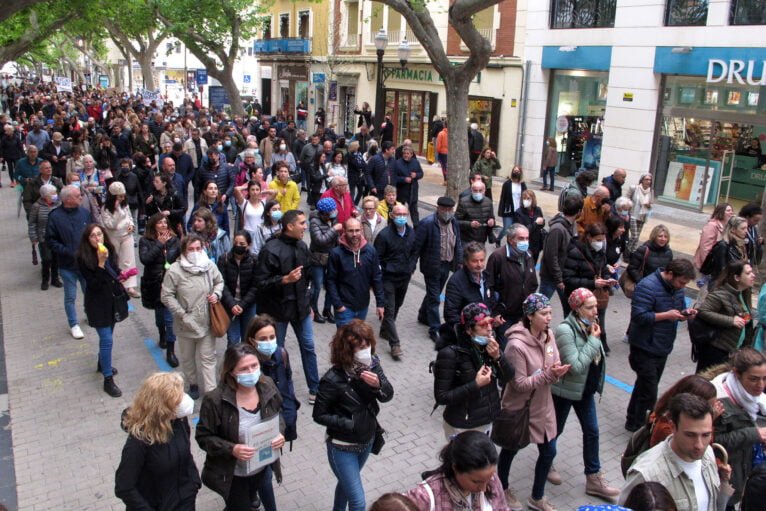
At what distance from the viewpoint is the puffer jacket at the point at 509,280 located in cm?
698

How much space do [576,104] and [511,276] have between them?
14612mm

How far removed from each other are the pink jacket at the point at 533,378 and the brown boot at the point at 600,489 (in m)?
0.73

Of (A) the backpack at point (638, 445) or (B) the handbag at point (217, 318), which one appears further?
(B) the handbag at point (217, 318)

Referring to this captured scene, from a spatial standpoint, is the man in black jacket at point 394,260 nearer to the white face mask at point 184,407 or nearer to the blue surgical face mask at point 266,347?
the blue surgical face mask at point 266,347

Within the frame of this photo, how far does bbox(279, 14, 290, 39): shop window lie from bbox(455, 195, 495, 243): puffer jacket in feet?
105

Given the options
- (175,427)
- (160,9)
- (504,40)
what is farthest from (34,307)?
(160,9)

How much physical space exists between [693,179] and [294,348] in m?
12.5

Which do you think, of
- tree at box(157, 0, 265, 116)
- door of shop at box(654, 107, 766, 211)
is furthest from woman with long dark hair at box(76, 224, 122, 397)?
tree at box(157, 0, 265, 116)

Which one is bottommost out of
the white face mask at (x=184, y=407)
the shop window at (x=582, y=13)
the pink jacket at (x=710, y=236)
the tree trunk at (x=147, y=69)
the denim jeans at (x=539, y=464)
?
the denim jeans at (x=539, y=464)

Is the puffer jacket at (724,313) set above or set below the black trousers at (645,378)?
above

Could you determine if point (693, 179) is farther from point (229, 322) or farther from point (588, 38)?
point (229, 322)

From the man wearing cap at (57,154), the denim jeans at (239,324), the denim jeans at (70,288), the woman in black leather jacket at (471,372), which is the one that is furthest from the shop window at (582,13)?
the woman in black leather jacket at (471,372)

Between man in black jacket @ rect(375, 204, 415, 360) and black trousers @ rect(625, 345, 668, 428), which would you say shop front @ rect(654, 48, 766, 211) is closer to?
man in black jacket @ rect(375, 204, 415, 360)

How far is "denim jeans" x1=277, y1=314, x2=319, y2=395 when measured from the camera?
21.9 ft
